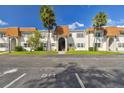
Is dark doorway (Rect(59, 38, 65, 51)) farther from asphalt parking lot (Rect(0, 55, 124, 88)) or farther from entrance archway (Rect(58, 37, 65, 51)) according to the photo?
asphalt parking lot (Rect(0, 55, 124, 88))

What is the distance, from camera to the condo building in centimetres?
3731

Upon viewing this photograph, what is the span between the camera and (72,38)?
3816 centimetres

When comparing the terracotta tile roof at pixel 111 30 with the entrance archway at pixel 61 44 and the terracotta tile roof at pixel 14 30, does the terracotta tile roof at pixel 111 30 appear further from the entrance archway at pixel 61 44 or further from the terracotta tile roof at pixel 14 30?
the terracotta tile roof at pixel 14 30

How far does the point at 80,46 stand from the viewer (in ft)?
125

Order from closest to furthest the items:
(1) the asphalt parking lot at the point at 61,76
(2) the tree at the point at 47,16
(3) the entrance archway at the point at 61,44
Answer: (1) the asphalt parking lot at the point at 61,76, (2) the tree at the point at 47,16, (3) the entrance archway at the point at 61,44

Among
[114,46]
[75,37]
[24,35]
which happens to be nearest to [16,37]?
[24,35]

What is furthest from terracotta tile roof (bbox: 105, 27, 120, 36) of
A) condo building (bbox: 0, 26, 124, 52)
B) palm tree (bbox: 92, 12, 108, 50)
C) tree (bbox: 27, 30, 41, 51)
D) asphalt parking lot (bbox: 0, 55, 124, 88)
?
asphalt parking lot (bbox: 0, 55, 124, 88)

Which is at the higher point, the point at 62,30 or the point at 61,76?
A: the point at 62,30

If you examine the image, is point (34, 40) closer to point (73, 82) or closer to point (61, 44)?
point (61, 44)

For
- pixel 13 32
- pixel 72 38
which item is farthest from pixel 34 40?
pixel 72 38

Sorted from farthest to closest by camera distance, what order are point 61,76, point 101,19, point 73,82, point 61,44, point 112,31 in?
point 61,44 < point 112,31 < point 101,19 < point 61,76 < point 73,82

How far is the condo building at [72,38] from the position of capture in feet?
122

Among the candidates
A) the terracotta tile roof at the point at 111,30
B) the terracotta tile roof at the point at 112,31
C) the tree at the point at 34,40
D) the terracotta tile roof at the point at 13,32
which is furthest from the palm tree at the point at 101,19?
the terracotta tile roof at the point at 13,32

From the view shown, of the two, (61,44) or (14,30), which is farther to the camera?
(61,44)
